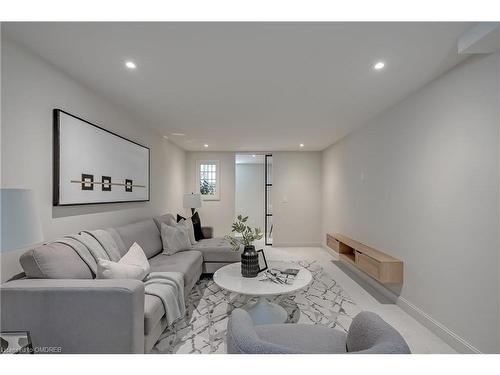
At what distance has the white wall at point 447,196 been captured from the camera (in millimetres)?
1813

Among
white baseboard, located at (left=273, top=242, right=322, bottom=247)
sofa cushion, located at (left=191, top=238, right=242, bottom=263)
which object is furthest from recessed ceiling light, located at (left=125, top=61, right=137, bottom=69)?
white baseboard, located at (left=273, top=242, right=322, bottom=247)

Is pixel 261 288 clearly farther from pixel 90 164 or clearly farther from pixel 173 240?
pixel 90 164

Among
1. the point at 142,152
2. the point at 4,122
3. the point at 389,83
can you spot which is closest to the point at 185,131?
the point at 142,152

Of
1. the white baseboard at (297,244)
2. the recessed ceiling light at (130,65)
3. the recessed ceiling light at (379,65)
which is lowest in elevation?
the white baseboard at (297,244)

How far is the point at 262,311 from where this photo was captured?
98.1 inches

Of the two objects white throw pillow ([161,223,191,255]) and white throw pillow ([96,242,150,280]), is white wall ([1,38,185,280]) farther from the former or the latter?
white throw pillow ([161,223,191,255])

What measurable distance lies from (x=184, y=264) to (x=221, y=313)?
684mm

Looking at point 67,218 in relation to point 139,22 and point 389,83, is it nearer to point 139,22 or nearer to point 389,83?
point 139,22

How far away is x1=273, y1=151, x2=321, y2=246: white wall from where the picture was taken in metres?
6.16

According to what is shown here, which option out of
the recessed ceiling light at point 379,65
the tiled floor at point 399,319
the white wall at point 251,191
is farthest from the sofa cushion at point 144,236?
the white wall at point 251,191

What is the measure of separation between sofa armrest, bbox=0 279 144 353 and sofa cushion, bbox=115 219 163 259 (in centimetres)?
120

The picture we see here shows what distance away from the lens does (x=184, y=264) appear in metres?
2.90

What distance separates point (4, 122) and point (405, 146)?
360 centimetres

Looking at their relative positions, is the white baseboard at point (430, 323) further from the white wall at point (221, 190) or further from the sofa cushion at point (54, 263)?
the white wall at point (221, 190)
